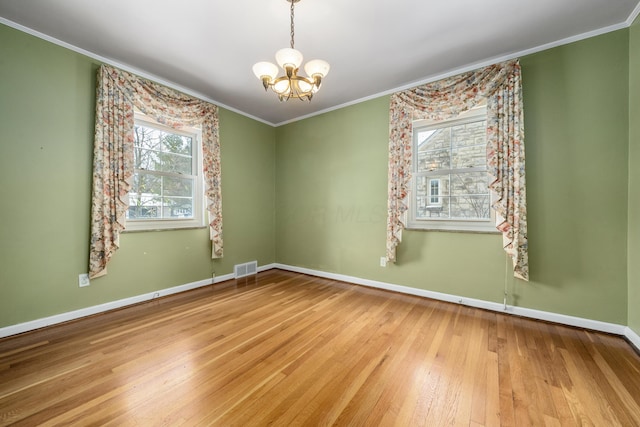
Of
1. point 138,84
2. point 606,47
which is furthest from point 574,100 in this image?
point 138,84

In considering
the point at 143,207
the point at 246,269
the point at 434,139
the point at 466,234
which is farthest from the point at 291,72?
the point at 246,269

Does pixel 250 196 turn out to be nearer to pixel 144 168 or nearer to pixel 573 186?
pixel 144 168

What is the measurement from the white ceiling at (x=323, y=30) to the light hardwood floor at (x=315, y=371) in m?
2.71

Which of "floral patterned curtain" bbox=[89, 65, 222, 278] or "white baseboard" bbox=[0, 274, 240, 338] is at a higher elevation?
"floral patterned curtain" bbox=[89, 65, 222, 278]

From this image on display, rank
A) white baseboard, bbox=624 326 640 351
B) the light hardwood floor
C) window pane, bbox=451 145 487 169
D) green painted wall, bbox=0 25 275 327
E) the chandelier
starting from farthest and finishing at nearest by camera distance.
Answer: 1. window pane, bbox=451 145 487 169
2. green painted wall, bbox=0 25 275 327
3. white baseboard, bbox=624 326 640 351
4. the chandelier
5. the light hardwood floor

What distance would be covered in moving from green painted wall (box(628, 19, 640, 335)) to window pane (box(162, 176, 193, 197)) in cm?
463

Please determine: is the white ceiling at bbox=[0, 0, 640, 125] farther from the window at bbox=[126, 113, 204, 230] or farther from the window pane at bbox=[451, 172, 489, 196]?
the window pane at bbox=[451, 172, 489, 196]

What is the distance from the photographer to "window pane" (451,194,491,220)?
9.25 feet

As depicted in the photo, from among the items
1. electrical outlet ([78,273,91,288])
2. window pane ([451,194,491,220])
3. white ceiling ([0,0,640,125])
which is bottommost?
electrical outlet ([78,273,91,288])

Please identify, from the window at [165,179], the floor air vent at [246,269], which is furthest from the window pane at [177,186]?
the floor air vent at [246,269]

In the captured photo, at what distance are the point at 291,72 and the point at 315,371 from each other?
2.21 meters

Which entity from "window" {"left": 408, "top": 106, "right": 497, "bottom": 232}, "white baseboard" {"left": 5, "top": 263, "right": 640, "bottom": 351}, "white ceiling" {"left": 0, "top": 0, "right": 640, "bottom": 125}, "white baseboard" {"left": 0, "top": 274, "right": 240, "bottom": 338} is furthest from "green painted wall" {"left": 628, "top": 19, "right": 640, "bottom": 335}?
"white baseboard" {"left": 0, "top": 274, "right": 240, "bottom": 338}

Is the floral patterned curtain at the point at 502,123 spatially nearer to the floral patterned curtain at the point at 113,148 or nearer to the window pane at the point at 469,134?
the window pane at the point at 469,134

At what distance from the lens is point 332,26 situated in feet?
7.25
